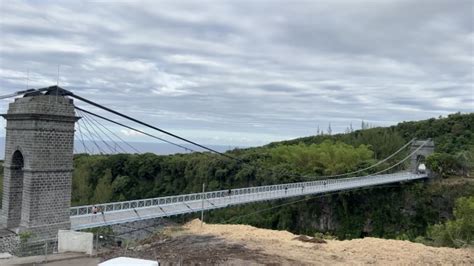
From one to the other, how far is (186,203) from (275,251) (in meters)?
6.25

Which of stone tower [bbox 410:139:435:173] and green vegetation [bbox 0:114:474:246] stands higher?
stone tower [bbox 410:139:435:173]

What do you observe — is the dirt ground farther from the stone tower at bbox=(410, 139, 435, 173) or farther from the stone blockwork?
the stone tower at bbox=(410, 139, 435, 173)

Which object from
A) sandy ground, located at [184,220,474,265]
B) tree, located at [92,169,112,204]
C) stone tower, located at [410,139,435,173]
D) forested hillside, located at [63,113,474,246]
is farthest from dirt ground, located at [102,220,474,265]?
tree, located at [92,169,112,204]

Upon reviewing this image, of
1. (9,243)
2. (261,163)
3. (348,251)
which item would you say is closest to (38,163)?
(9,243)

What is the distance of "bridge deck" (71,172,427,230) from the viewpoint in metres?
11.3

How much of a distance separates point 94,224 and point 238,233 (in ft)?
13.1

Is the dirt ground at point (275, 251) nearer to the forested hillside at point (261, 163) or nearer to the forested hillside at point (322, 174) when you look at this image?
the forested hillside at point (322, 174)

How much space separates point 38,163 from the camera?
908cm

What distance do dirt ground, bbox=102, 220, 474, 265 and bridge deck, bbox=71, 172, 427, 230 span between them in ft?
3.43

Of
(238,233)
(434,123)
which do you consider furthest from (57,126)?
(434,123)

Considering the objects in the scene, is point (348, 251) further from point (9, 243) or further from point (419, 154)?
point (419, 154)

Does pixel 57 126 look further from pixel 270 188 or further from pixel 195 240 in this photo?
pixel 270 188

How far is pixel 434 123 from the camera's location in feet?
146

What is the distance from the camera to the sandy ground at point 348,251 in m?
9.59
